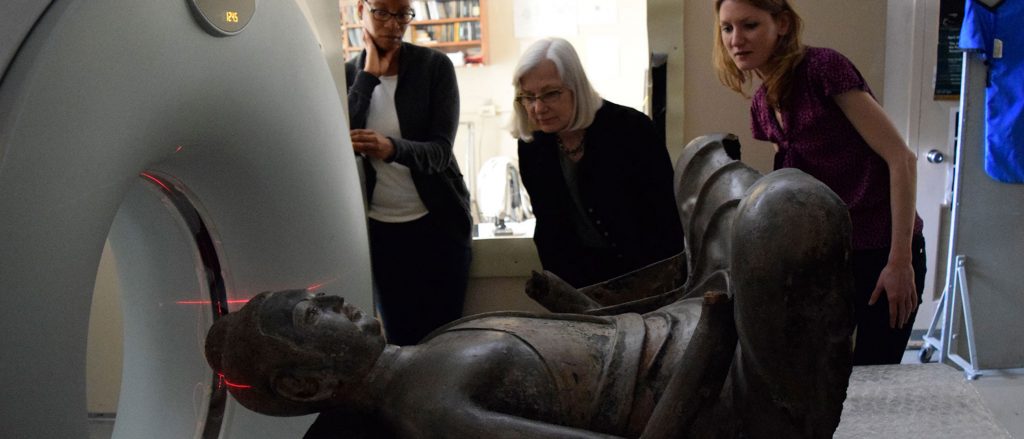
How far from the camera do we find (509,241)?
2.22 meters

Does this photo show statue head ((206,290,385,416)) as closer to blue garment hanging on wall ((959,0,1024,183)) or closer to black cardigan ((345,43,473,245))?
black cardigan ((345,43,473,245))

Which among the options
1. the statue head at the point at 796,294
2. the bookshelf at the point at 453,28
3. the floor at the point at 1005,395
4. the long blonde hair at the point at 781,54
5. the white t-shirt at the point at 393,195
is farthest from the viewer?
the bookshelf at the point at 453,28

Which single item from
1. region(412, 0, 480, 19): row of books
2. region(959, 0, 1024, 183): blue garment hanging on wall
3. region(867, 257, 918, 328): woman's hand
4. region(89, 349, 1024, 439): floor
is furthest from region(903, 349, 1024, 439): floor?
region(412, 0, 480, 19): row of books

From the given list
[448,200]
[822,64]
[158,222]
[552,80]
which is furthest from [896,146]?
[158,222]

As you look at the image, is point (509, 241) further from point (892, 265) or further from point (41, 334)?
point (41, 334)

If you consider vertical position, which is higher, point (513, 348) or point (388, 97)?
point (388, 97)

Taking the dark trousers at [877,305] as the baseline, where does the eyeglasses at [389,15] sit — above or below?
above

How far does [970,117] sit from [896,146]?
49.0 inches

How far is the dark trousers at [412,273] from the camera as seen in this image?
5.79 ft

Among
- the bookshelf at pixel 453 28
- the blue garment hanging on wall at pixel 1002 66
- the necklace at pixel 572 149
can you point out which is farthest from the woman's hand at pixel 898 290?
the bookshelf at pixel 453 28

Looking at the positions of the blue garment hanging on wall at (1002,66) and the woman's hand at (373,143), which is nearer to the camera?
the woman's hand at (373,143)

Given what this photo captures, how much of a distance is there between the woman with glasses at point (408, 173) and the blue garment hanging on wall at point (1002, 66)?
1.41 meters

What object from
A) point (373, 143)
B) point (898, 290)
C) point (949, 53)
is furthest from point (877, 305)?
point (949, 53)

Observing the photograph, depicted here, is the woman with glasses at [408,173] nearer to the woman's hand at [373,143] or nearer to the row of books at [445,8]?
the woman's hand at [373,143]
